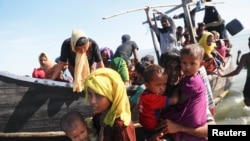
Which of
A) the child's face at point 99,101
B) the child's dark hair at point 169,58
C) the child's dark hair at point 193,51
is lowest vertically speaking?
the child's face at point 99,101

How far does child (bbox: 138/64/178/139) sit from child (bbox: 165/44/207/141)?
8 cm

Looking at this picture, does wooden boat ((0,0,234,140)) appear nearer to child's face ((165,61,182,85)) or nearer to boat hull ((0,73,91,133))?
boat hull ((0,73,91,133))

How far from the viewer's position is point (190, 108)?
2.34 metres

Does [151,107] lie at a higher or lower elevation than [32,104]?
higher

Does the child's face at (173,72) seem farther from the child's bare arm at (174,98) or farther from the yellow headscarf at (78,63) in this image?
the yellow headscarf at (78,63)

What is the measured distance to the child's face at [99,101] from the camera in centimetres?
204

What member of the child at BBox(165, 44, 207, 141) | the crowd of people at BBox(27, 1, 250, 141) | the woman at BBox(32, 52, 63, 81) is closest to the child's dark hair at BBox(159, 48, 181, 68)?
the crowd of people at BBox(27, 1, 250, 141)

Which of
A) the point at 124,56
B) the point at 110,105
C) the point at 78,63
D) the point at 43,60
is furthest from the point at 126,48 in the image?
the point at 110,105

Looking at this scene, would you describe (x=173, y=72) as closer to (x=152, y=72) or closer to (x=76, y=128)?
(x=152, y=72)

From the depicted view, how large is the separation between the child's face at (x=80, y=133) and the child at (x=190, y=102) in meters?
0.66

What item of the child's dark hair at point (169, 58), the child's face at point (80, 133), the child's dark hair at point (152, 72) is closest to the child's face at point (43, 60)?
the child's dark hair at point (169, 58)

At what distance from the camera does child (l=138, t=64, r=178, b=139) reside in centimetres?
234

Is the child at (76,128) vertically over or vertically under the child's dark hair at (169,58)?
under

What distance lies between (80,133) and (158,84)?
2.20 feet
